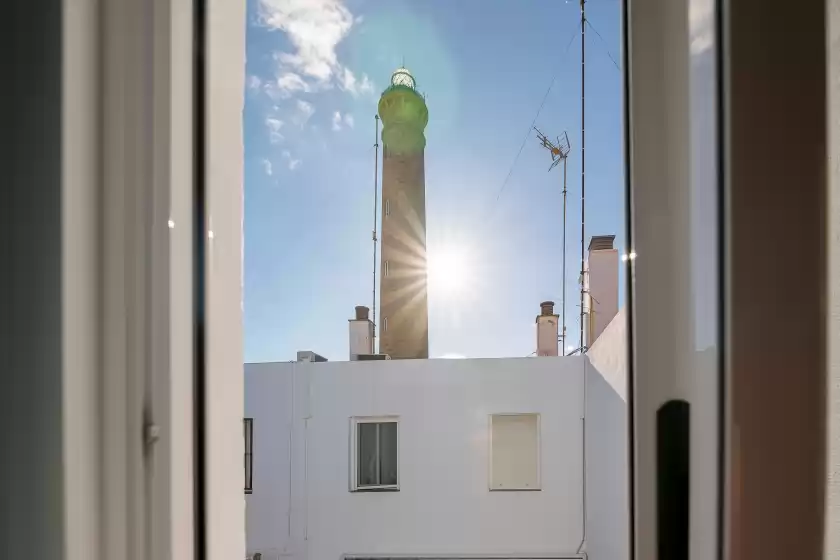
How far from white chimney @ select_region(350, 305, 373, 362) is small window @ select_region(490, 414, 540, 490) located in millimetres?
1941

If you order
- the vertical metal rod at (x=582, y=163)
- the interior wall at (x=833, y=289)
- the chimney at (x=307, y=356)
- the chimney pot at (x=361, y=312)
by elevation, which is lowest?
the chimney at (x=307, y=356)

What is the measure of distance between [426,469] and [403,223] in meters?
4.39

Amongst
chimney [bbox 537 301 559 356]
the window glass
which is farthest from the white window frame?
chimney [bbox 537 301 559 356]

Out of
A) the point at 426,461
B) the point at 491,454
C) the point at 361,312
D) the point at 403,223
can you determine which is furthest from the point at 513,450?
the point at 403,223

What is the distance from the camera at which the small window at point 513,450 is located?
4.70 metres

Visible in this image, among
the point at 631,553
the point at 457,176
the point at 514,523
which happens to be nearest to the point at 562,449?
the point at 514,523

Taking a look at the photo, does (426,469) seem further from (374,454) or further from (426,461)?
(374,454)

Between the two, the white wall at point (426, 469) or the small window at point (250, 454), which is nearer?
the white wall at point (426, 469)

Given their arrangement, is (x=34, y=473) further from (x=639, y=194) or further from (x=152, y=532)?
(x=639, y=194)

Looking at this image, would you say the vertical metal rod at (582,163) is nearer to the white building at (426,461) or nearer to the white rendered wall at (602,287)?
the white rendered wall at (602,287)

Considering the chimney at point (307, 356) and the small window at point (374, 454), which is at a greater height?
the chimney at point (307, 356)

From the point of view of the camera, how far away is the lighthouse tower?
7973mm

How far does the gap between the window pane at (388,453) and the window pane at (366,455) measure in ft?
A: 0.22

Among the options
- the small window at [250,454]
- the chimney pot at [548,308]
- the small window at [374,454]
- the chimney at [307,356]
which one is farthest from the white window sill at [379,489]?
the chimney pot at [548,308]
